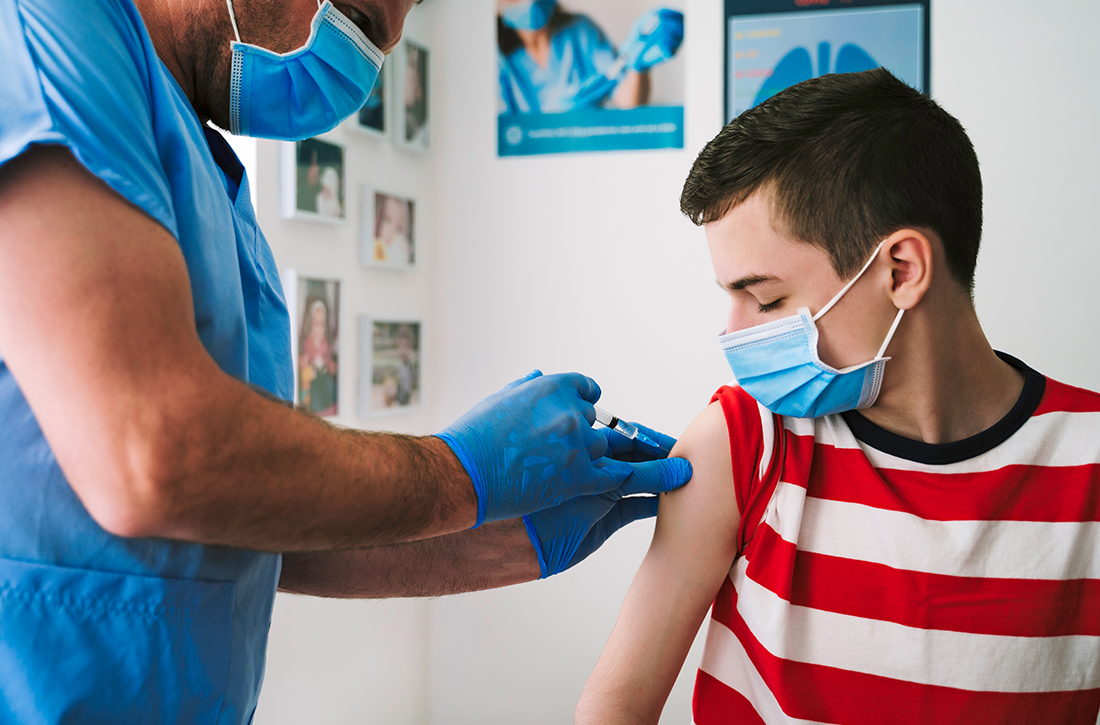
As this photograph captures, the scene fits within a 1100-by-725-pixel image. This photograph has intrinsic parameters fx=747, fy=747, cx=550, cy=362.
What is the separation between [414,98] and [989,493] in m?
2.16

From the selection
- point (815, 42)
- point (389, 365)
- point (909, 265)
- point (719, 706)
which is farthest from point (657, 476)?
point (815, 42)

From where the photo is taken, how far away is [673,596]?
104 centimetres

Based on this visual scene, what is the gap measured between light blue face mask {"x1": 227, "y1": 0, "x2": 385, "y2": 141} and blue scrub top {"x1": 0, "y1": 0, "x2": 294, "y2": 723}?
19cm

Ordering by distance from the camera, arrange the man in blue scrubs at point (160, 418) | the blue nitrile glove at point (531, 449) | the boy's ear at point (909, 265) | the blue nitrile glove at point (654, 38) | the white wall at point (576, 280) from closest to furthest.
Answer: the man in blue scrubs at point (160, 418)
the blue nitrile glove at point (531, 449)
the boy's ear at point (909, 265)
the white wall at point (576, 280)
the blue nitrile glove at point (654, 38)

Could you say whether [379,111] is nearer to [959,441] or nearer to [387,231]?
[387,231]

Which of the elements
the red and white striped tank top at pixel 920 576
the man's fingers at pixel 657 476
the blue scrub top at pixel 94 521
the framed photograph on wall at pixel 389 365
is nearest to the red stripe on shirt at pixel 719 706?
the red and white striped tank top at pixel 920 576

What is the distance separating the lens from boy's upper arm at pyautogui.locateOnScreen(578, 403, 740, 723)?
1.03 metres

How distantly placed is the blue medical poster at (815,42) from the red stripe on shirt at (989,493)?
5.46 ft

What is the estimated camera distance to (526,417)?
0.95m

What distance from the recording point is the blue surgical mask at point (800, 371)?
996 mm

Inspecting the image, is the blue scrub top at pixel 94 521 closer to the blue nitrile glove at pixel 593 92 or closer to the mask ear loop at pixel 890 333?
the mask ear loop at pixel 890 333

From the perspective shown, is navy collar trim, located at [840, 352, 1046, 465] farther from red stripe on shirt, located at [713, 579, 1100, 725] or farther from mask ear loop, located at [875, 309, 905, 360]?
red stripe on shirt, located at [713, 579, 1100, 725]

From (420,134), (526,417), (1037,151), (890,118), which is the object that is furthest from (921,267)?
(420,134)

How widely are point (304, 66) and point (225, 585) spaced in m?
0.67
